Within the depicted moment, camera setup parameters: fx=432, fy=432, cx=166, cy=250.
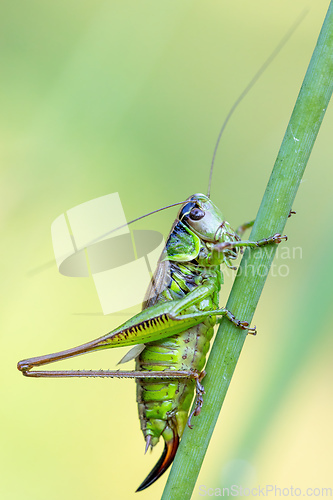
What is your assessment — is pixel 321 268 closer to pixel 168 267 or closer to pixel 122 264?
pixel 168 267

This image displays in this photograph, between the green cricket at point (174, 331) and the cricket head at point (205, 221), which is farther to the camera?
the cricket head at point (205, 221)

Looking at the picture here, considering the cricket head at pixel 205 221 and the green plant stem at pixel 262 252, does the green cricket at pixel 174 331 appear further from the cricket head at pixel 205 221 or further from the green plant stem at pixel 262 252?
the green plant stem at pixel 262 252

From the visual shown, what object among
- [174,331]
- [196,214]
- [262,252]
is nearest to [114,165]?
[196,214]

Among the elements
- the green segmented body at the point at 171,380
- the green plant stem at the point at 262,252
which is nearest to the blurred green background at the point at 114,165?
the green segmented body at the point at 171,380

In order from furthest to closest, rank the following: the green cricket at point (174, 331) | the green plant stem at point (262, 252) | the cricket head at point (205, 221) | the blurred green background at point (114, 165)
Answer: the blurred green background at point (114, 165), the cricket head at point (205, 221), the green cricket at point (174, 331), the green plant stem at point (262, 252)

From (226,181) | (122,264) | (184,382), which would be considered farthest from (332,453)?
(226,181)

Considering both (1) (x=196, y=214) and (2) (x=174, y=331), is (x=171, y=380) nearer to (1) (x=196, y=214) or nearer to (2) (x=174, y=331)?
(2) (x=174, y=331)
